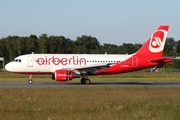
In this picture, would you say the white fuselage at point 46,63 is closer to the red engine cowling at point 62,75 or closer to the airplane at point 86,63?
the airplane at point 86,63

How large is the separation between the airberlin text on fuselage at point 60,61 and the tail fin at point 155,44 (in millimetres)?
6098

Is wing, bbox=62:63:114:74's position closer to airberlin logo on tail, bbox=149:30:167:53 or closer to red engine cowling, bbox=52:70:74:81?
red engine cowling, bbox=52:70:74:81

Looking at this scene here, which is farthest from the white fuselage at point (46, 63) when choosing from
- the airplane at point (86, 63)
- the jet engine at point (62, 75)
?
the jet engine at point (62, 75)

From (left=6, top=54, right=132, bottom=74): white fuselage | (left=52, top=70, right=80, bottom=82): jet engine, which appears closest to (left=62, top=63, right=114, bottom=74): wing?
(left=6, top=54, right=132, bottom=74): white fuselage

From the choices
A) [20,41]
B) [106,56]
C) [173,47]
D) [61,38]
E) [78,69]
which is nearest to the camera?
[78,69]

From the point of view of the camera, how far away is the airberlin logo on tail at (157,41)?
134 feet

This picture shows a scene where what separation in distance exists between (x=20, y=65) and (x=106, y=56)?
28.0 feet

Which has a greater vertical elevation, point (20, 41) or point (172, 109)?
point (20, 41)

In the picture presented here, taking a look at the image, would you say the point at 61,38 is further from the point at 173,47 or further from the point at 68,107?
the point at 68,107

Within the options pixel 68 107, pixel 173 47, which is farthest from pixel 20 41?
pixel 68 107

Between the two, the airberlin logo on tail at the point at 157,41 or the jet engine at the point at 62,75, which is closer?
the jet engine at the point at 62,75

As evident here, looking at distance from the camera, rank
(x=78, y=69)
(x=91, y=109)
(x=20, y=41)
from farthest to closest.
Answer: (x=20, y=41), (x=78, y=69), (x=91, y=109)

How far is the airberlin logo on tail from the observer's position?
4075 cm

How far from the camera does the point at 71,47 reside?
12125 cm
